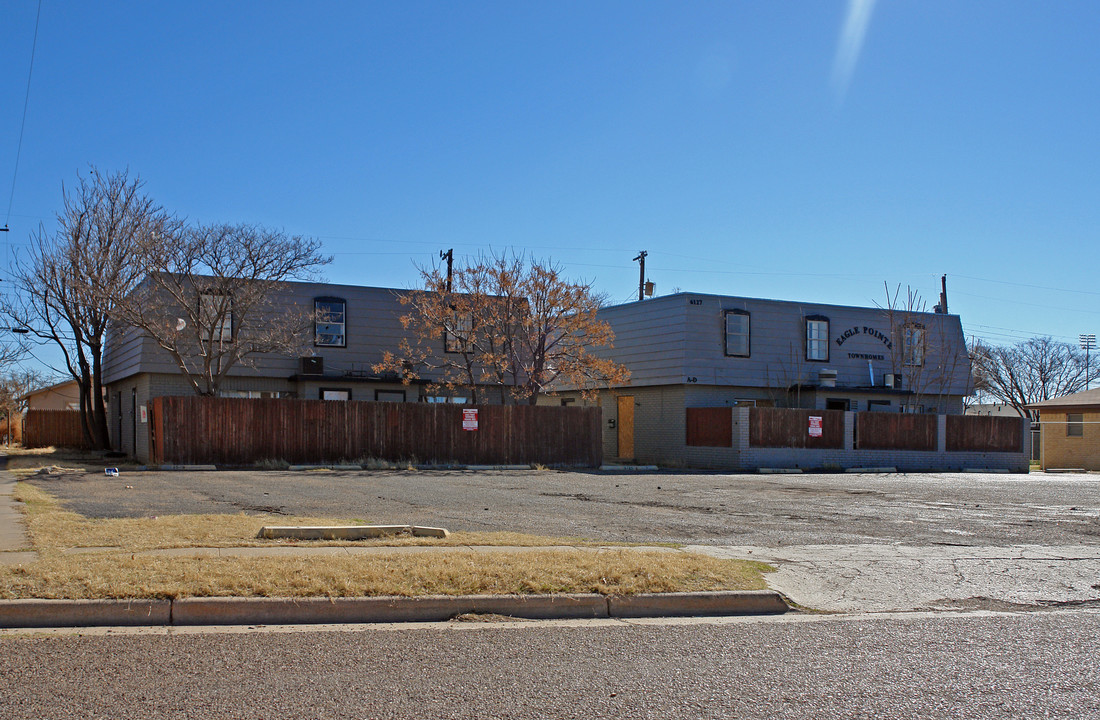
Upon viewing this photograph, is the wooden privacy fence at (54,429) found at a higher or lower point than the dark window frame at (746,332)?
lower

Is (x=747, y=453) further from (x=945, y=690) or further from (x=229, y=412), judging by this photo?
(x=945, y=690)

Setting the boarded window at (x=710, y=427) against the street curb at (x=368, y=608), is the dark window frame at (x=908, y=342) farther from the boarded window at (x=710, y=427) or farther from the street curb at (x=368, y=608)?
the street curb at (x=368, y=608)

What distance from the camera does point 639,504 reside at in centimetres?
1616

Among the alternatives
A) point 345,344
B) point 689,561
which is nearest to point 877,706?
point 689,561

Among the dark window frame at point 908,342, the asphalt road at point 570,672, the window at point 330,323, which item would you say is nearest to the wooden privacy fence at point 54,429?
the window at point 330,323

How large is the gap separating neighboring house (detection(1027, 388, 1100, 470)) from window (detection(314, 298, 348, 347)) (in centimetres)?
2706

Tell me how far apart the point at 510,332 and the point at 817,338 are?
1170 cm

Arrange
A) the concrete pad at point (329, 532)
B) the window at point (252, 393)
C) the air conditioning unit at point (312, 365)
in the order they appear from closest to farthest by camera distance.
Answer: the concrete pad at point (329, 532)
the air conditioning unit at point (312, 365)
the window at point (252, 393)

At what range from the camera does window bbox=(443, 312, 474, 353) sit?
2911cm

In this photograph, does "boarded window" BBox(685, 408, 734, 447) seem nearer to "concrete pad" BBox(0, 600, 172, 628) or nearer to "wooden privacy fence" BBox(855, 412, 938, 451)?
"wooden privacy fence" BBox(855, 412, 938, 451)

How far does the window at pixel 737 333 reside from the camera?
31.6 meters

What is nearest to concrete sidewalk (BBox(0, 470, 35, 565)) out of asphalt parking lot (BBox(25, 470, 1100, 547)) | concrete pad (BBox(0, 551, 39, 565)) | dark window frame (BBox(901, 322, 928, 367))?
concrete pad (BBox(0, 551, 39, 565))

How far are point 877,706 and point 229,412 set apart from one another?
21.5m

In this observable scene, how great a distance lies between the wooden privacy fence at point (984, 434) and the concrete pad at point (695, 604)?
26835mm
